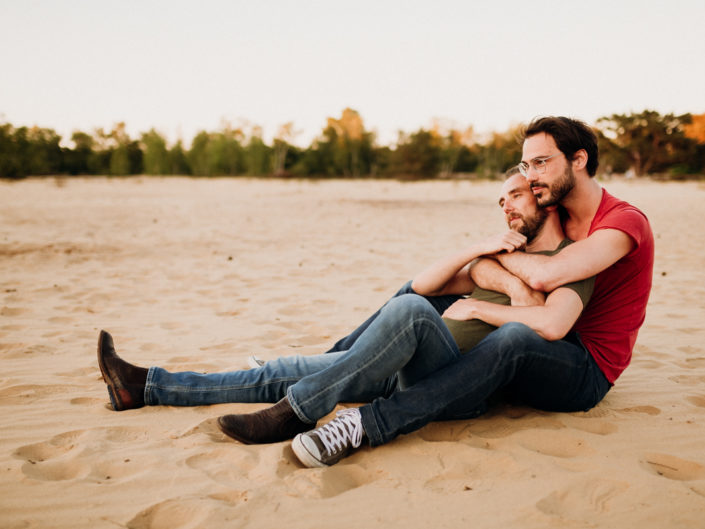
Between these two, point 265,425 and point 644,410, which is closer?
point 265,425

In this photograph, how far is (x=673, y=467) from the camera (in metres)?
2.39

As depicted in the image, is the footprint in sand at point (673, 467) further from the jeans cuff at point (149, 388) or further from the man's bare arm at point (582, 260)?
the jeans cuff at point (149, 388)

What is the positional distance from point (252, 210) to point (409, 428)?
52.9 ft

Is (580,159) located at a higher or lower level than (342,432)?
higher

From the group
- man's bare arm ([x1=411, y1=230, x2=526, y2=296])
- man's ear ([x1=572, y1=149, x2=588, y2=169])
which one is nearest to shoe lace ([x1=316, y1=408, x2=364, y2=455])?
man's bare arm ([x1=411, y1=230, x2=526, y2=296])

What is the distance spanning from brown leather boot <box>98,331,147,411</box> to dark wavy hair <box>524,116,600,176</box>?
8.86 ft

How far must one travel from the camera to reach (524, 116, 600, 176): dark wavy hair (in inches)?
118

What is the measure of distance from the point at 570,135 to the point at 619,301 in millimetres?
967

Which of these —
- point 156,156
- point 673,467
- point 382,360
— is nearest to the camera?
point 673,467

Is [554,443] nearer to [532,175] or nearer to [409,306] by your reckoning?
[409,306]

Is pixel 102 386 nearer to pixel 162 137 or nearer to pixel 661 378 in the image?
pixel 661 378

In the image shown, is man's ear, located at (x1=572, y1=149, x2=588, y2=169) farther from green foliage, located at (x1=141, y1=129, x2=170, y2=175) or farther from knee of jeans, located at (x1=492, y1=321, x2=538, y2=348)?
green foliage, located at (x1=141, y1=129, x2=170, y2=175)

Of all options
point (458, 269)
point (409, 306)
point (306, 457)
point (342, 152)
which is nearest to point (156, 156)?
point (342, 152)

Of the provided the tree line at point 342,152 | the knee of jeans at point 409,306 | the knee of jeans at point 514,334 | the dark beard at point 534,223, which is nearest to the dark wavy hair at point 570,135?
the dark beard at point 534,223
